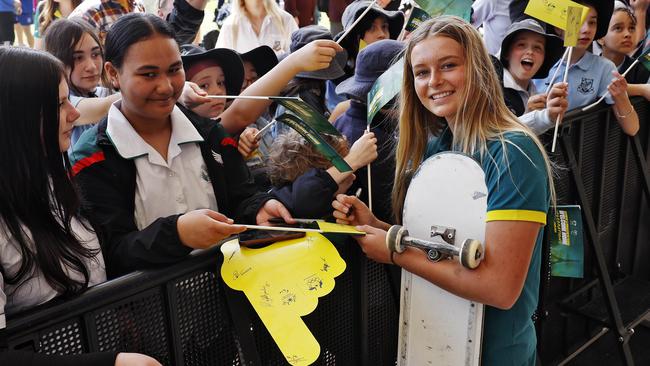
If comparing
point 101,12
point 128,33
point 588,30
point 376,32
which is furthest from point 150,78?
point 588,30

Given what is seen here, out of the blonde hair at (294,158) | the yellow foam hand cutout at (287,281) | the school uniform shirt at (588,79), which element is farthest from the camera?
the school uniform shirt at (588,79)

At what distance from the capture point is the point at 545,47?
3283mm

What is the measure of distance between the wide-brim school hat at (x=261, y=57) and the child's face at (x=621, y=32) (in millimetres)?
2077

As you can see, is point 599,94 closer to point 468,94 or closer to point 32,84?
point 468,94

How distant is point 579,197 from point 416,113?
4.00 ft

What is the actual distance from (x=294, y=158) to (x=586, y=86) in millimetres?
1879

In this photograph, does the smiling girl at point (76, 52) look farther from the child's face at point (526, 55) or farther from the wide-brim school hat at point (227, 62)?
the child's face at point (526, 55)

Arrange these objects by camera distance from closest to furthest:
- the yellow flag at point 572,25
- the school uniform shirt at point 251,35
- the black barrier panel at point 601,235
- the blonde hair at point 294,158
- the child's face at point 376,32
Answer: the blonde hair at point 294,158 → the yellow flag at point 572,25 → the black barrier panel at point 601,235 → the child's face at point 376,32 → the school uniform shirt at point 251,35

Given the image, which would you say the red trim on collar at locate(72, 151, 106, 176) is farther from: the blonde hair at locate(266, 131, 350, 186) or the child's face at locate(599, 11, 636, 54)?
the child's face at locate(599, 11, 636, 54)

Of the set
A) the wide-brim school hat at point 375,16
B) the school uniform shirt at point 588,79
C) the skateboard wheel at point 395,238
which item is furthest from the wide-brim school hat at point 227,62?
the school uniform shirt at point 588,79

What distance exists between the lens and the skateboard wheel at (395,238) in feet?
5.63

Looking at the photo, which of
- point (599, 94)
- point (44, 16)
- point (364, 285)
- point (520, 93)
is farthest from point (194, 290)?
point (44, 16)

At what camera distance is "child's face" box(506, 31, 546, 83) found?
10.6 ft

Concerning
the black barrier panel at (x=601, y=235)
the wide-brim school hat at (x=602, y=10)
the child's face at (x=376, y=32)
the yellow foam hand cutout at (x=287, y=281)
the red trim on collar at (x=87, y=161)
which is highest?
the wide-brim school hat at (x=602, y=10)
